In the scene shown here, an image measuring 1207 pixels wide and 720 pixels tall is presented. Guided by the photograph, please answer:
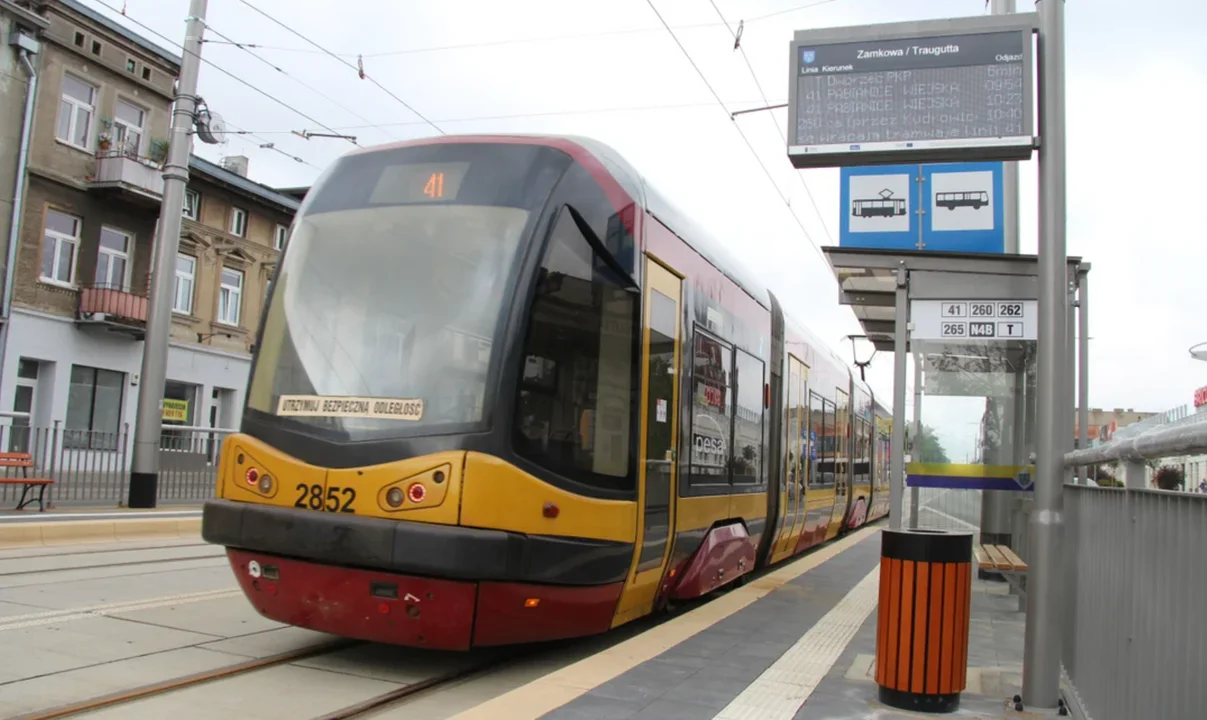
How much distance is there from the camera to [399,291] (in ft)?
19.3

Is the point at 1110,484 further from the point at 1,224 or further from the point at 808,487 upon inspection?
the point at 1,224

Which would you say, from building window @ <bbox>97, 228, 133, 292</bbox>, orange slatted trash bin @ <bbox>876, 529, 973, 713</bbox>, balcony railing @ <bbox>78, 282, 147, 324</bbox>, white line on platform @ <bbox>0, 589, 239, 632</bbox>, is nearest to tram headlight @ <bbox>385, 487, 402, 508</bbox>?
orange slatted trash bin @ <bbox>876, 529, 973, 713</bbox>

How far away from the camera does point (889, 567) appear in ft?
17.2

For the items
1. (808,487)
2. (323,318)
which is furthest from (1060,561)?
(808,487)

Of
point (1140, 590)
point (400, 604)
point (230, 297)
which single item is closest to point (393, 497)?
point (400, 604)

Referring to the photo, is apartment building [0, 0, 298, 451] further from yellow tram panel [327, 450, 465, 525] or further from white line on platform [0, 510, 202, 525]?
yellow tram panel [327, 450, 465, 525]

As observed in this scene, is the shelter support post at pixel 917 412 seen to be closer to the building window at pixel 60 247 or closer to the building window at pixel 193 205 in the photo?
the building window at pixel 60 247

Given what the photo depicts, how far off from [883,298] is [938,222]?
1.57 metres

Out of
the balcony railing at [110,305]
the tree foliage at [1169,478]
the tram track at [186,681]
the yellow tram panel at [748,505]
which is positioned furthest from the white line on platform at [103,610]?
the balcony railing at [110,305]

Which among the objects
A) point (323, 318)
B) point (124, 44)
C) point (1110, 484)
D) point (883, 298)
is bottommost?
point (1110, 484)

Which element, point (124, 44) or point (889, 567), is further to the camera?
point (124, 44)

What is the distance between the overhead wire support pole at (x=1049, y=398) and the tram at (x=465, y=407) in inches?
92.7

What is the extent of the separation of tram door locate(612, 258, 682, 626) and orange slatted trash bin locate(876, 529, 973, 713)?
1765 millimetres

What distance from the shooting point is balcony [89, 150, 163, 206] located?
80.1ft
